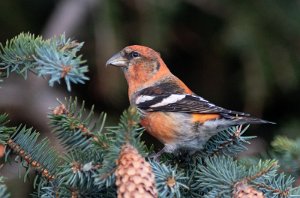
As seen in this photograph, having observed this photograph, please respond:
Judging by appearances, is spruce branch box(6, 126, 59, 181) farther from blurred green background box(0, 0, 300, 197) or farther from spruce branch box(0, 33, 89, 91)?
blurred green background box(0, 0, 300, 197)

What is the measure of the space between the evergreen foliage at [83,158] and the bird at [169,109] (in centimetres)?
44

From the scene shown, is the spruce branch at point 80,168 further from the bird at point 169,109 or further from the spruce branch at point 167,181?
the bird at point 169,109

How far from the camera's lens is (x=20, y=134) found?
7.56 feet

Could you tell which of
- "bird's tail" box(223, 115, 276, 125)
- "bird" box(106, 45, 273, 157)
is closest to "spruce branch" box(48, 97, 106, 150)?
"bird" box(106, 45, 273, 157)

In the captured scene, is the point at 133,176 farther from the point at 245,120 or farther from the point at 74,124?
the point at 245,120

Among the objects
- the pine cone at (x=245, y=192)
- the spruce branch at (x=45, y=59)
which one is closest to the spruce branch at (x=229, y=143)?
the pine cone at (x=245, y=192)

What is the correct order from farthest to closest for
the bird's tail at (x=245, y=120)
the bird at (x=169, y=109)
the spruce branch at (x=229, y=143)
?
A: the bird at (x=169, y=109) < the bird's tail at (x=245, y=120) < the spruce branch at (x=229, y=143)

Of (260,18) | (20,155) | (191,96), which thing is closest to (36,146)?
(20,155)

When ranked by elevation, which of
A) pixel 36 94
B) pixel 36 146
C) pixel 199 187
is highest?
pixel 36 146

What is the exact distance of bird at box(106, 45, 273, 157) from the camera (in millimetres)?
2911

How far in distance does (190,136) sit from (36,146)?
3.29 feet

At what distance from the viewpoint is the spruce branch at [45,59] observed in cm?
203

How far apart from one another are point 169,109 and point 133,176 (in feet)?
4.30

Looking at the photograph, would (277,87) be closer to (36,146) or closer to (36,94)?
(36,94)
